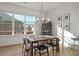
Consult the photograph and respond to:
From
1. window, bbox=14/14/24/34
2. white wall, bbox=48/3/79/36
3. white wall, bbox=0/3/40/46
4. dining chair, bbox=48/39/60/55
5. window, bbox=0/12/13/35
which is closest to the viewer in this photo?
dining chair, bbox=48/39/60/55

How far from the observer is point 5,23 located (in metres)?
4.61

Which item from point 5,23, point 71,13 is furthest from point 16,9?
point 71,13

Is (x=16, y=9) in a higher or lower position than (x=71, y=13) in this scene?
higher

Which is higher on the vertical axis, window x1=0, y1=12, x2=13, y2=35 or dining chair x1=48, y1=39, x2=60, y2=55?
window x1=0, y1=12, x2=13, y2=35

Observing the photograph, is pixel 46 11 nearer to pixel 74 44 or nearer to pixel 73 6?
pixel 73 6

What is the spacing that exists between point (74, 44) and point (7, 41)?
124 inches

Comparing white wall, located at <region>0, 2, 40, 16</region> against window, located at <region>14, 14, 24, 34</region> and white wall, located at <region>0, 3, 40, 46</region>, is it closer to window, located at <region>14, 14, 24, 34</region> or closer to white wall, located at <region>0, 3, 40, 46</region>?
white wall, located at <region>0, 3, 40, 46</region>

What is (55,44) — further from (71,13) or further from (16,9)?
(16,9)

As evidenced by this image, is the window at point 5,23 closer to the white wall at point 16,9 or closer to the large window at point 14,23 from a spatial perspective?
the large window at point 14,23

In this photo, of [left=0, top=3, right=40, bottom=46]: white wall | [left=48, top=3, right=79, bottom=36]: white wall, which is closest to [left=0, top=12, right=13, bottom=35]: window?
[left=0, top=3, right=40, bottom=46]: white wall

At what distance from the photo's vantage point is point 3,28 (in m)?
4.31

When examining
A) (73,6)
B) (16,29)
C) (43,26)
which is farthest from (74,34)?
(16,29)

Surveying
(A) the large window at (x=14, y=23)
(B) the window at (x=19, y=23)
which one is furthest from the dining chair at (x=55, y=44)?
(B) the window at (x=19, y=23)

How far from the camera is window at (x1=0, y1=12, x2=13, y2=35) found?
434 centimetres
